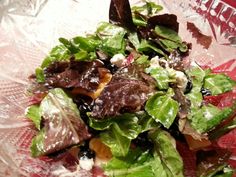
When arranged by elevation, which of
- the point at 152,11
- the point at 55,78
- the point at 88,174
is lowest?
the point at 88,174

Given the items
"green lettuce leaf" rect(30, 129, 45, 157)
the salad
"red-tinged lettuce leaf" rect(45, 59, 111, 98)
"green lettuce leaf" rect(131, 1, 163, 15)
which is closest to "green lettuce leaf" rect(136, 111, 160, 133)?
the salad

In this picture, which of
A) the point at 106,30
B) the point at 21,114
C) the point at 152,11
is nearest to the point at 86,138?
the point at 21,114

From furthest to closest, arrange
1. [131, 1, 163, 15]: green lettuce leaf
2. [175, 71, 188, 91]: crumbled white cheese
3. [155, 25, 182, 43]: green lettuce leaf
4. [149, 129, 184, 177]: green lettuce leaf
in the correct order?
[131, 1, 163, 15]: green lettuce leaf < [155, 25, 182, 43]: green lettuce leaf < [175, 71, 188, 91]: crumbled white cheese < [149, 129, 184, 177]: green lettuce leaf

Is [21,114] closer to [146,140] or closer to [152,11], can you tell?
[146,140]

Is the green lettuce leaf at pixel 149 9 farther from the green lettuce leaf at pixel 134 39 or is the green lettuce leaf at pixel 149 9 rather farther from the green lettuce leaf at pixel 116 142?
the green lettuce leaf at pixel 116 142

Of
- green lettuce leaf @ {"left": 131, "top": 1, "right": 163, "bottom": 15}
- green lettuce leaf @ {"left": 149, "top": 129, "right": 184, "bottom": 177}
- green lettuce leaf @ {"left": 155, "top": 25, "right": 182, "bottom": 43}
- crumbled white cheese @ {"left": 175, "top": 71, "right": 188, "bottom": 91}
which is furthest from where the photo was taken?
green lettuce leaf @ {"left": 131, "top": 1, "right": 163, "bottom": 15}

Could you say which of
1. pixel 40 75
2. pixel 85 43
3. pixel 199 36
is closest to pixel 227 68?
pixel 199 36

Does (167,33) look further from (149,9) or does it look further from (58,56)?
(58,56)

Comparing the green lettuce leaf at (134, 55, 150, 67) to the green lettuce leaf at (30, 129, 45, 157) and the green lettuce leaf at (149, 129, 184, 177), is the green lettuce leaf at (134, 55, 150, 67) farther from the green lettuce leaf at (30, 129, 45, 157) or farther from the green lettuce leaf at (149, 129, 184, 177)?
the green lettuce leaf at (30, 129, 45, 157)

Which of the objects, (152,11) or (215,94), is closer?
(215,94)
